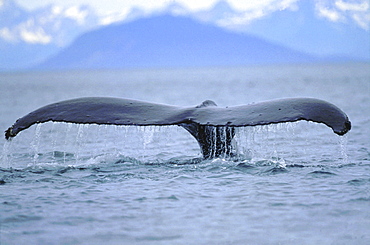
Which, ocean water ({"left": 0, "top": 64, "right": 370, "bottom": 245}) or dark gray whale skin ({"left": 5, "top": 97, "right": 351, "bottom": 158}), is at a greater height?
dark gray whale skin ({"left": 5, "top": 97, "right": 351, "bottom": 158})

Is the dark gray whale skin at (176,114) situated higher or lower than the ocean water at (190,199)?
higher

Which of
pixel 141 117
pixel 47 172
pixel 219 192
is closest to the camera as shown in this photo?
pixel 141 117

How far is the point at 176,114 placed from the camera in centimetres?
748

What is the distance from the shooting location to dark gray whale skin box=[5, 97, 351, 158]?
665 cm

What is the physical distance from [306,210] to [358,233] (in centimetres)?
88

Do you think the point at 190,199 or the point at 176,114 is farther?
the point at 190,199

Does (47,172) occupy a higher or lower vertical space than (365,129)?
lower

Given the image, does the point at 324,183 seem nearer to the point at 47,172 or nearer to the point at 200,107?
the point at 200,107

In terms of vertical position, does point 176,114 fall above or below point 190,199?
above

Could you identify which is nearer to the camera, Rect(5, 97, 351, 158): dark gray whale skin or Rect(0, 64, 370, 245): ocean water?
Rect(0, 64, 370, 245): ocean water

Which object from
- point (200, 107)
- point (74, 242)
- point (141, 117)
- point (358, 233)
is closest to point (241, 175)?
point (200, 107)

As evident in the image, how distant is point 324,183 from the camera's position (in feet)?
26.9

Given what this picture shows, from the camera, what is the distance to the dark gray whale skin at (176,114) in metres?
6.65

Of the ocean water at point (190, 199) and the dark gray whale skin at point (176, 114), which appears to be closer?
the ocean water at point (190, 199)
